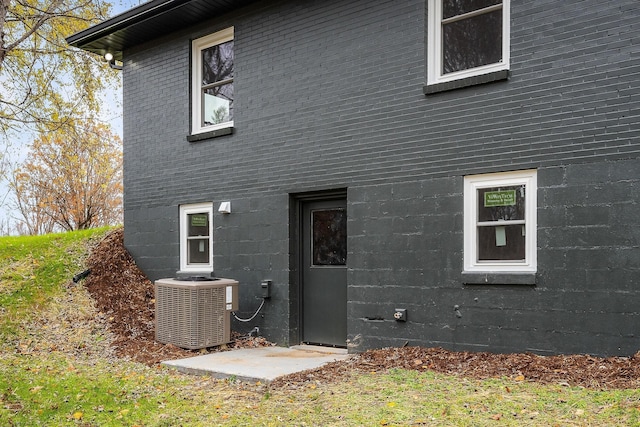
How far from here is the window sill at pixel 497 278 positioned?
6035mm

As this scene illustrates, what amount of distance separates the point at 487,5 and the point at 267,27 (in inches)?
131

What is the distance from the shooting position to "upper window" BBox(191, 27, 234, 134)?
30.3 feet

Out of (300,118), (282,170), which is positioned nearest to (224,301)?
(282,170)

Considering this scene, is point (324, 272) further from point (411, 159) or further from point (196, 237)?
point (196, 237)

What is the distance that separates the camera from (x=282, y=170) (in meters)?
8.22

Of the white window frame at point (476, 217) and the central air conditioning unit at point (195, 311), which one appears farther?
the central air conditioning unit at point (195, 311)

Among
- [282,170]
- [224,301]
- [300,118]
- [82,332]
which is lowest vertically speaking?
[82,332]

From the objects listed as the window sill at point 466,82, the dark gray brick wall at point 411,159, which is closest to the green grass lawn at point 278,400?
the dark gray brick wall at point 411,159

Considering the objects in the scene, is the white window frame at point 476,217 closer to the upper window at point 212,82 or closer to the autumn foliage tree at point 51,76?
the upper window at point 212,82

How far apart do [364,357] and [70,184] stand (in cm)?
1928

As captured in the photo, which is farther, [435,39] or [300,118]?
[300,118]

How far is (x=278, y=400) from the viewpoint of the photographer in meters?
5.32

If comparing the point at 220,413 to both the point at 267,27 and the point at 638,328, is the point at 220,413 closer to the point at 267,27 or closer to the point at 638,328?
the point at 638,328

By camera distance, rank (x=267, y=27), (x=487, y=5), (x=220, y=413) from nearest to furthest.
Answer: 1. (x=220, y=413)
2. (x=487, y=5)
3. (x=267, y=27)
